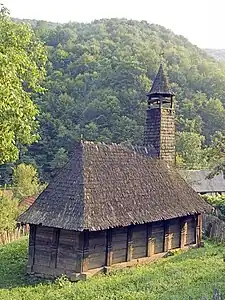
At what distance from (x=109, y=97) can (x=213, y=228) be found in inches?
1422

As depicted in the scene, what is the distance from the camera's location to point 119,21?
116062 millimetres

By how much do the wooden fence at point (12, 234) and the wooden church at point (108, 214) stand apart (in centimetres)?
714

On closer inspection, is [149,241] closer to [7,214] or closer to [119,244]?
[119,244]

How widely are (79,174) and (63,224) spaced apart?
232 centimetres

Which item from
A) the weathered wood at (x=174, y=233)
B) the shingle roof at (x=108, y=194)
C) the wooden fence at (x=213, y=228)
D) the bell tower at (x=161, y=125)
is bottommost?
the wooden fence at (x=213, y=228)

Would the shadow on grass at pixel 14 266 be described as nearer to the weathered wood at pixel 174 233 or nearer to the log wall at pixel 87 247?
the log wall at pixel 87 247

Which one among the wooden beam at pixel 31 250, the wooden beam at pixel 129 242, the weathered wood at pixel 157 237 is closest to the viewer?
the wooden beam at pixel 31 250

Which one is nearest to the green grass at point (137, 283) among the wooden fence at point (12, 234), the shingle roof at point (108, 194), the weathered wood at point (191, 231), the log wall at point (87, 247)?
the log wall at point (87, 247)

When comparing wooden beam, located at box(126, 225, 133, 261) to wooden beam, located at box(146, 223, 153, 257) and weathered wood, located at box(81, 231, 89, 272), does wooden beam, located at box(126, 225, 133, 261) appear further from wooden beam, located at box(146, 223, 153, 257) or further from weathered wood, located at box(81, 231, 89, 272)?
weathered wood, located at box(81, 231, 89, 272)

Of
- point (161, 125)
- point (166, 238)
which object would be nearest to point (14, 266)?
point (166, 238)

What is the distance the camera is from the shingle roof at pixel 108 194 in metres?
17.3

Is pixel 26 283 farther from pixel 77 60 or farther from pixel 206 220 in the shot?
pixel 77 60

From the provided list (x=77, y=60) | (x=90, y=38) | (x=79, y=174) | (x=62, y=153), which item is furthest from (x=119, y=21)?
(x=79, y=174)

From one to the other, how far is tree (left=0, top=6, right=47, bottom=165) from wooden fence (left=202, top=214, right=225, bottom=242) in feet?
A: 39.0
